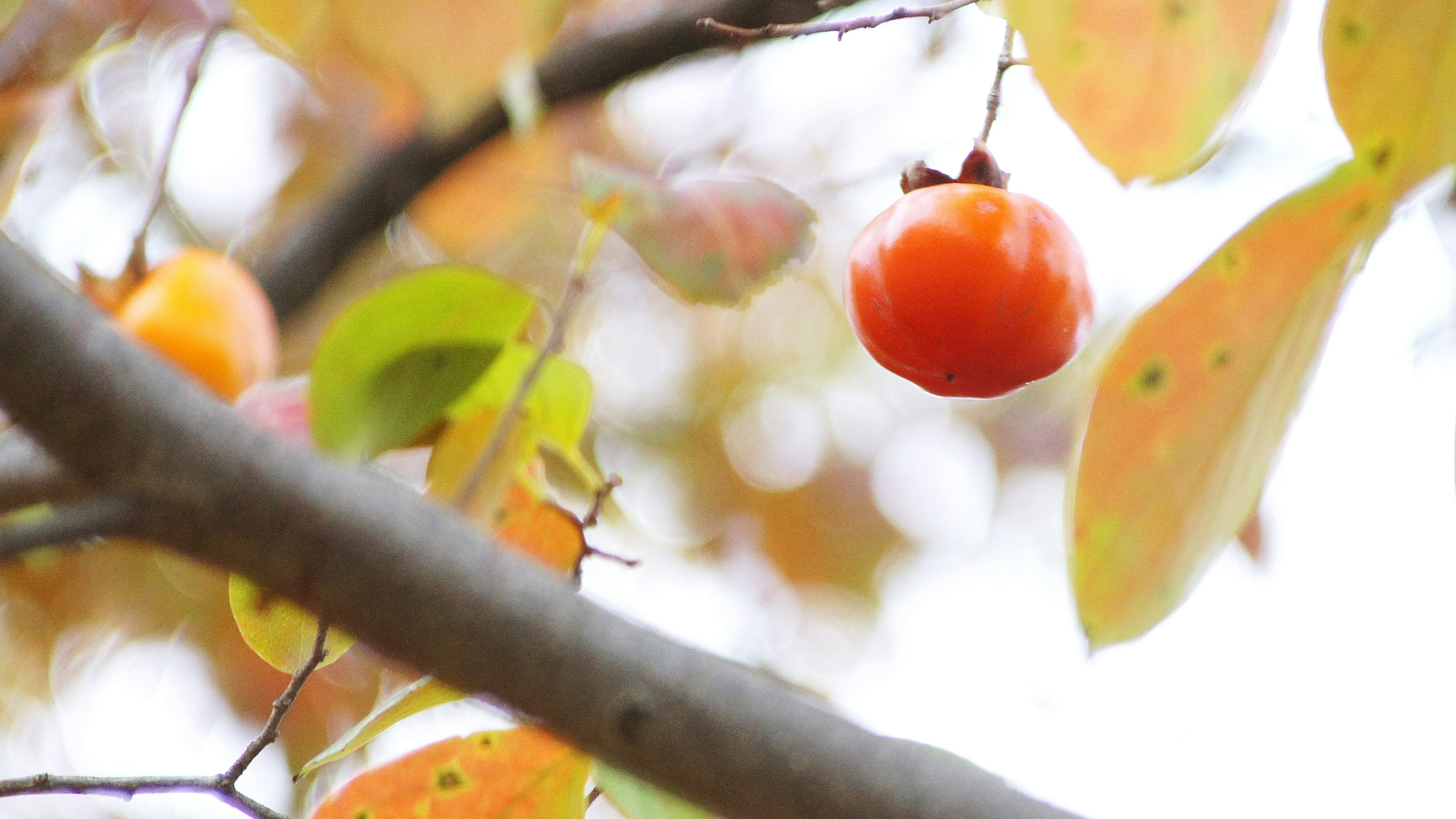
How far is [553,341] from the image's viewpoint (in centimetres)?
73

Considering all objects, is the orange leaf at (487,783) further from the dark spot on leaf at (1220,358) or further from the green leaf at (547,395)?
the dark spot on leaf at (1220,358)

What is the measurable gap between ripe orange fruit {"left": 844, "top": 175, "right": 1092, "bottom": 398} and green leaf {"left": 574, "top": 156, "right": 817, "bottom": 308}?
0.24 ft

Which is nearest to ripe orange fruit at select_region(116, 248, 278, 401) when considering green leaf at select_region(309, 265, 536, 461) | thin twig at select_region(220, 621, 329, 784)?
green leaf at select_region(309, 265, 536, 461)

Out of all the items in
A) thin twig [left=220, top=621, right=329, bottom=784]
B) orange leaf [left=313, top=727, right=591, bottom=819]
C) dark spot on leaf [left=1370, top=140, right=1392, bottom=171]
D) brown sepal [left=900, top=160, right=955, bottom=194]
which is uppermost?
dark spot on leaf [left=1370, top=140, right=1392, bottom=171]

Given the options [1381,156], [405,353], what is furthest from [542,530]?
[1381,156]

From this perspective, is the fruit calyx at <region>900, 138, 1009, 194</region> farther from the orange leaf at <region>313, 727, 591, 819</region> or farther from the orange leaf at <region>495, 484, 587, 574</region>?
the orange leaf at <region>313, 727, 591, 819</region>

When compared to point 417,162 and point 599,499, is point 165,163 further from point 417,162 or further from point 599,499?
point 599,499

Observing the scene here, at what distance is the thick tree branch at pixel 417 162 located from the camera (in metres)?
1.36

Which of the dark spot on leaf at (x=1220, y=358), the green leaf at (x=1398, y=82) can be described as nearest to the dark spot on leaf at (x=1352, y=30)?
the green leaf at (x=1398, y=82)

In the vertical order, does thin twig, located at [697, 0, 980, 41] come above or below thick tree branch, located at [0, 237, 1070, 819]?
above

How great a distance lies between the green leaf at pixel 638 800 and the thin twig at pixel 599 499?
22cm

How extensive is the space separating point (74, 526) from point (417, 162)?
1026 mm

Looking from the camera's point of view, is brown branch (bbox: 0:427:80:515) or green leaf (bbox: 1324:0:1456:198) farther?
brown branch (bbox: 0:427:80:515)

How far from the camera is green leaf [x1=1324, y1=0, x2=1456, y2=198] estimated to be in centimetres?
59
